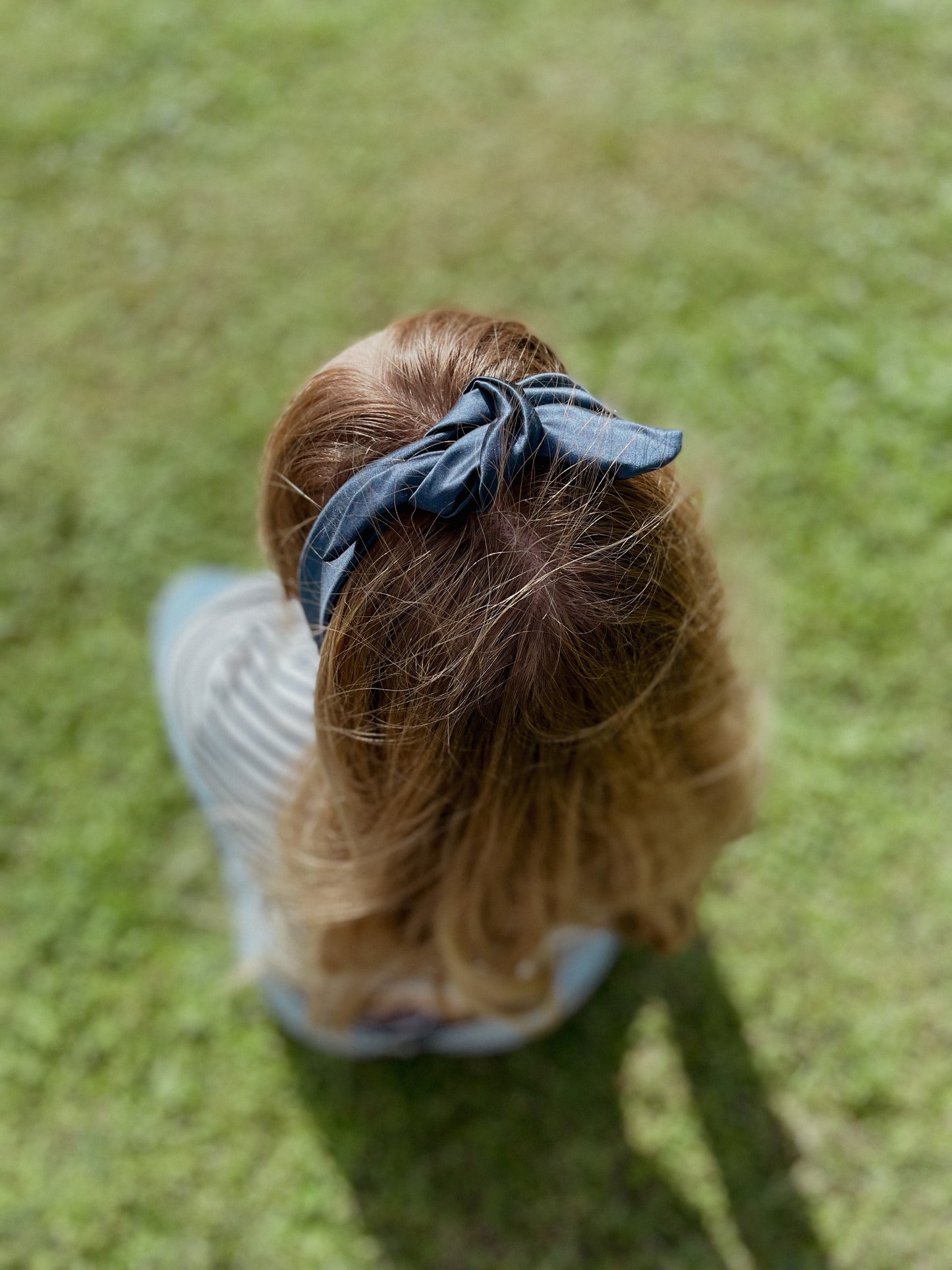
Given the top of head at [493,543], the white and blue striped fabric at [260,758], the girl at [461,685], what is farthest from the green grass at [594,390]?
the top of head at [493,543]

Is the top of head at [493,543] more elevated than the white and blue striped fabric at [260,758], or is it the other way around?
the top of head at [493,543]

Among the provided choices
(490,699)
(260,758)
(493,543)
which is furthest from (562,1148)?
(493,543)

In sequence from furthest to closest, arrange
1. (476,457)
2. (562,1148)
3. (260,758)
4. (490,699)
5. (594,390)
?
(594,390) → (562,1148) → (260,758) → (490,699) → (476,457)

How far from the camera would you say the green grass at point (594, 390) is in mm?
2160

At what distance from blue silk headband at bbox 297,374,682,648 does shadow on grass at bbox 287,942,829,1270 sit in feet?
5.56

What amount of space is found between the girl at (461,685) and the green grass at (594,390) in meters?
0.62

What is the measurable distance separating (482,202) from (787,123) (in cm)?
119

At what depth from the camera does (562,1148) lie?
219cm

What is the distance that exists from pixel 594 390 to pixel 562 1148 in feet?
7.29

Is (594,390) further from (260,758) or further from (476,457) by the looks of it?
A: (476,457)

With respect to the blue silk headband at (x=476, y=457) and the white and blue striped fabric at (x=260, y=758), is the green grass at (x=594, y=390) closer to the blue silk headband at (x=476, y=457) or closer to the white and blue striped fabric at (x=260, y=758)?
the white and blue striped fabric at (x=260, y=758)

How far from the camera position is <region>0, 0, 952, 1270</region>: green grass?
2.16 metres

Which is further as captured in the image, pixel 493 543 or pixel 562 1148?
pixel 562 1148

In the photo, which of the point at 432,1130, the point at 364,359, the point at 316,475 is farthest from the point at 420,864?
the point at 432,1130
